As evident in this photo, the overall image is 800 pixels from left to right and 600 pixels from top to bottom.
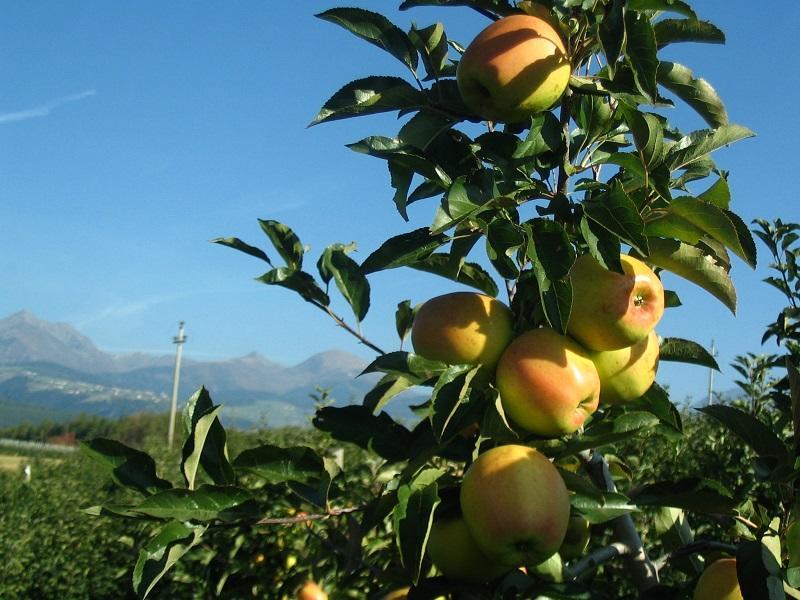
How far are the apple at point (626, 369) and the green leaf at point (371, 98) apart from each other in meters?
0.52

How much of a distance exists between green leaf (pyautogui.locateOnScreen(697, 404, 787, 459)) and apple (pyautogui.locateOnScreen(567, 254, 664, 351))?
→ 201 millimetres

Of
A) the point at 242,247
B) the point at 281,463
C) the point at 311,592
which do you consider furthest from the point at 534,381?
the point at 311,592

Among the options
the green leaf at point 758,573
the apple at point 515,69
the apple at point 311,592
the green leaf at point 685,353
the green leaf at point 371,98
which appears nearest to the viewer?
the green leaf at point 758,573

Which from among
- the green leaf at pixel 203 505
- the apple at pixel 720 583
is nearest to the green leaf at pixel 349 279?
the green leaf at pixel 203 505

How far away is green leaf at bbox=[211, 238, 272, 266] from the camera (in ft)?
5.39

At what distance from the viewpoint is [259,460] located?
1.32 meters

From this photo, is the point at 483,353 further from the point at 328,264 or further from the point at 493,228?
the point at 328,264

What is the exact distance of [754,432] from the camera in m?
1.27

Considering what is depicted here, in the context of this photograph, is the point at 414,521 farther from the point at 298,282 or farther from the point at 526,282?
the point at 298,282

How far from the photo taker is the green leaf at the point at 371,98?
129 centimetres

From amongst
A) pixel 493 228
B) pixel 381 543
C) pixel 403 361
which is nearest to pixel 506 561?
pixel 403 361

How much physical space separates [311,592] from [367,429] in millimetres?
1311

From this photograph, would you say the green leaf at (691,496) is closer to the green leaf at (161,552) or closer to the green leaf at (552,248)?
the green leaf at (552,248)

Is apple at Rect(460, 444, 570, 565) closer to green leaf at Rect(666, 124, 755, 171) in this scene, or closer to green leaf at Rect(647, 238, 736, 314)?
green leaf at Rect(647, 238, 736, 314)
